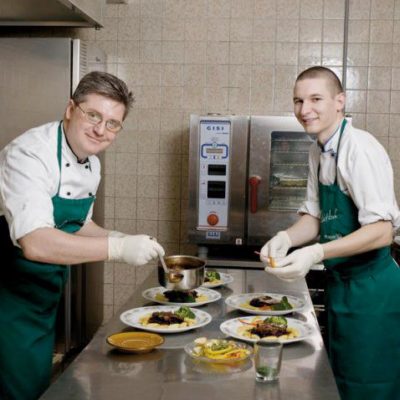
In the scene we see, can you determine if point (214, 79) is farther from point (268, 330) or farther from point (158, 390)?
point (158, 390)

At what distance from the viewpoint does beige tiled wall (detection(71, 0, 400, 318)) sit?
4.49 meters

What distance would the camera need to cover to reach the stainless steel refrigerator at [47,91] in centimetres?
403

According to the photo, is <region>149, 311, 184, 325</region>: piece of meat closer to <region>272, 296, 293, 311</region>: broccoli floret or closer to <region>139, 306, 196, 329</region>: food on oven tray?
<region>139, 306, 196, 329</region>: food on oven tray

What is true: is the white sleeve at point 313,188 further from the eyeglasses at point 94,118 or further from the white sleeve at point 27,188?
the white sleeve at point 27,188

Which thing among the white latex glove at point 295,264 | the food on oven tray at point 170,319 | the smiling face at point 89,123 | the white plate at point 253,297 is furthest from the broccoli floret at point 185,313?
the smiling face at point 89,123

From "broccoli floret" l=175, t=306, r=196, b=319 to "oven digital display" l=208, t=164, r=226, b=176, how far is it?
2002 millimetres

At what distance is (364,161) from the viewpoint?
8.04 feet

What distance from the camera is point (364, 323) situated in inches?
95.6

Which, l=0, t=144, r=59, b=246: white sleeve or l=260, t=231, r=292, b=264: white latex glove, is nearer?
l=0, t=144, r=59, b=246: white sleeve

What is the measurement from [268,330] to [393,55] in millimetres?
3183

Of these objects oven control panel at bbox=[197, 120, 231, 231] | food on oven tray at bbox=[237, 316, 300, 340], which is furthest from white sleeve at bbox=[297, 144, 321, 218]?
oven control panel at bbox=[197, 120, 231, 231]

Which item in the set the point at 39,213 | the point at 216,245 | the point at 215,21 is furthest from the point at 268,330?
the point at 215,21

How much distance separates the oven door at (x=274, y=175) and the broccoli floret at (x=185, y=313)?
6.44 feet

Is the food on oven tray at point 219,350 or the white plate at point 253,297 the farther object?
the white plate at point 253,297
